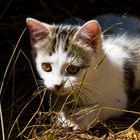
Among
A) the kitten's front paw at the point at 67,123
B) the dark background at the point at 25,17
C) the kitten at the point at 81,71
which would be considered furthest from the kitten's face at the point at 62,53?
the dark background at the point at 25,17

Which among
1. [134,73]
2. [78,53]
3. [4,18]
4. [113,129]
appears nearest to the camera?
[78,53]

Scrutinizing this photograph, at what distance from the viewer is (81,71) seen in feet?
9.34

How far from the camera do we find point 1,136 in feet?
9.18

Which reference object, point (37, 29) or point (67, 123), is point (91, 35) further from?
point (67, 123)

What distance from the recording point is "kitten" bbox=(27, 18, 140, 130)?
2.79 metres

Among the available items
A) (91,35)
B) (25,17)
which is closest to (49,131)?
(91,35)

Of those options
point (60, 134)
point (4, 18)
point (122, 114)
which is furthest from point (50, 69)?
point (4, 18)

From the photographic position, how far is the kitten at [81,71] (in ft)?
9.14

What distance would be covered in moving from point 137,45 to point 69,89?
2.55 feet

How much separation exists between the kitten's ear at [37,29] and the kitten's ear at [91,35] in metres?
0.19

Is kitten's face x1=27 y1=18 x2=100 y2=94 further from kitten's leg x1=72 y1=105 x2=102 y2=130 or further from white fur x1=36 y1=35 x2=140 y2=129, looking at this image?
kitten's leg x1=72 y1=105 x2=102 y2=130

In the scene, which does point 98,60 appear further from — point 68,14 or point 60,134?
point 68,14

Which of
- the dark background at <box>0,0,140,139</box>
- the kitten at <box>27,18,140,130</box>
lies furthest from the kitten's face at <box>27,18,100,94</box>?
the dark background at <box>0,0,140,139</box>

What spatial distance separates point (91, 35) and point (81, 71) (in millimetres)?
216
